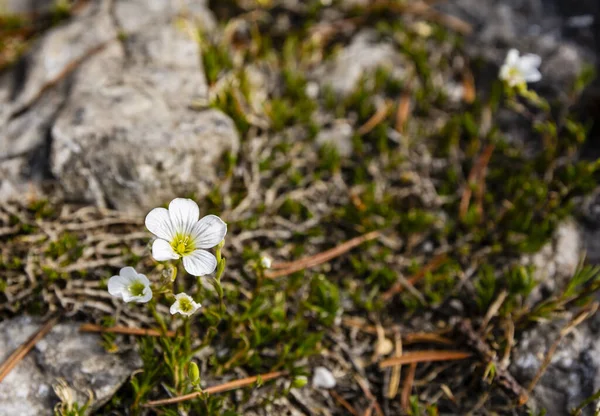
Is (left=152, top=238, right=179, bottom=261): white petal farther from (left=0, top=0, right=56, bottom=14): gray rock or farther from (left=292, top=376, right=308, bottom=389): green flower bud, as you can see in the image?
(left=0, top=0, right=56, bottom=14): gray rock

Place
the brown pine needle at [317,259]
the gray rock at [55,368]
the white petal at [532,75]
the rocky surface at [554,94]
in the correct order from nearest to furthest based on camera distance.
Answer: the gray rock at [55,368]
the rocky surface at [554,94]
the brown pine needle at [317,259]
the white petal at [532,75]

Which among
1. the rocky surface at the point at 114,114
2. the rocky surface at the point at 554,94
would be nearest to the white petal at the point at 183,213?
the rocky surface at the point at 114,114

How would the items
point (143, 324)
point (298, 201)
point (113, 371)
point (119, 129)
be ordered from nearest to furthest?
point (113, 371) → point (143, 324) → point (119, 129) → point (298, 201)

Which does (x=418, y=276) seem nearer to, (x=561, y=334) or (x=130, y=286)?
(x=561, y=334)

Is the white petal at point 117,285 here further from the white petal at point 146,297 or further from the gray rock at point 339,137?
the gray rock at point 339,137

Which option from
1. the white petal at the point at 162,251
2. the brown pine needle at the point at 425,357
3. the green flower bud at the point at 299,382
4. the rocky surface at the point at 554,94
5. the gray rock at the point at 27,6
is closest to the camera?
the white petal at the point at 162,251

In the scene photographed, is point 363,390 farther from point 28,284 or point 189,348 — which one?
point 28,284

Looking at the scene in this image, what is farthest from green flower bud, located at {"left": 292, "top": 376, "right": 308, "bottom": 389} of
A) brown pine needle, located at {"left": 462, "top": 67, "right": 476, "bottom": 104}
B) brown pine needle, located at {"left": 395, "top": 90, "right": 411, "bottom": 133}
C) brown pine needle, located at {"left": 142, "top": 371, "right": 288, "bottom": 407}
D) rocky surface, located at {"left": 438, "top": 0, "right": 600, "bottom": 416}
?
brown pine needle, located at {"left": 462, "top": 67, "right": 476, "bottom": 104}

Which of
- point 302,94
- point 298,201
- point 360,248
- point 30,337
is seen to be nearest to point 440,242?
point 360,248
